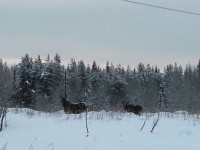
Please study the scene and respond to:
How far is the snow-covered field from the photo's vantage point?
38.6 ft

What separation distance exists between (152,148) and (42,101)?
5948 cm

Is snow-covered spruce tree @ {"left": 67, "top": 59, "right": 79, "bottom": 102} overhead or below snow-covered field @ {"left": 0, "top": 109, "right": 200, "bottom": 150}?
overhead

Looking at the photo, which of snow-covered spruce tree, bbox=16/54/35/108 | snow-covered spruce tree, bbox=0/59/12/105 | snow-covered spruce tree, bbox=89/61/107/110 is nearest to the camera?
snow-covered spruce tree, bbox=0/59/12/105

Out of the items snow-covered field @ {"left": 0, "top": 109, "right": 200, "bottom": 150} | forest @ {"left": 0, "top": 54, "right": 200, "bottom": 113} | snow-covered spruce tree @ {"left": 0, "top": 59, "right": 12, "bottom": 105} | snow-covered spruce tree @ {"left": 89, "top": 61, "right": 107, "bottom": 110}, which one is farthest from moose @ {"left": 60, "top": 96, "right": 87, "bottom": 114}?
snow-covered spruce tree @ {"left": 89, "top": 61, "right": 107, "bottom": 110}

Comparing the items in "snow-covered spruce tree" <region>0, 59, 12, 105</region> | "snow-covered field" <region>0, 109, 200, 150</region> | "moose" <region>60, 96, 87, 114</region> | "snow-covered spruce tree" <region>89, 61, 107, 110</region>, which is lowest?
"snow-covered field" <region>0, 109, 200, 150</region>

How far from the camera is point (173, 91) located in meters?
107

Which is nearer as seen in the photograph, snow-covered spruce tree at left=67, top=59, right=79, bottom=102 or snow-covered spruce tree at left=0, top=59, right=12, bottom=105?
snow-covered spruce tree at left=0, top=59, right=12, bottom=105

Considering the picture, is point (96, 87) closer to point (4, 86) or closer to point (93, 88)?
point (93, 88)

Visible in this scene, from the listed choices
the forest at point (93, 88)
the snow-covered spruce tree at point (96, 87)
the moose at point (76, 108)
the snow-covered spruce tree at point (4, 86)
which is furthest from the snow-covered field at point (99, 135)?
the snow-covered spruce tree at point (96, 87)

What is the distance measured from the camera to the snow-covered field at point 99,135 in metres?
11.8

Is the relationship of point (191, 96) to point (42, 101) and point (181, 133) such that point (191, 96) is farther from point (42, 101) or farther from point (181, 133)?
point (181, 133)

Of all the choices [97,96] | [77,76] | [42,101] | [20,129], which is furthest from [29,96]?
[20,129]

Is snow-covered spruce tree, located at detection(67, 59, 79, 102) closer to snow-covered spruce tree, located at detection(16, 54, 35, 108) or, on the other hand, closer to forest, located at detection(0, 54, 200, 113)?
forest, located at detection(0, 54, 200, 113)

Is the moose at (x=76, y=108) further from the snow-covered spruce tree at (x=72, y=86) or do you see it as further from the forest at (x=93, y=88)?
the snow-covered spruce tree at (x=72, y=86)
